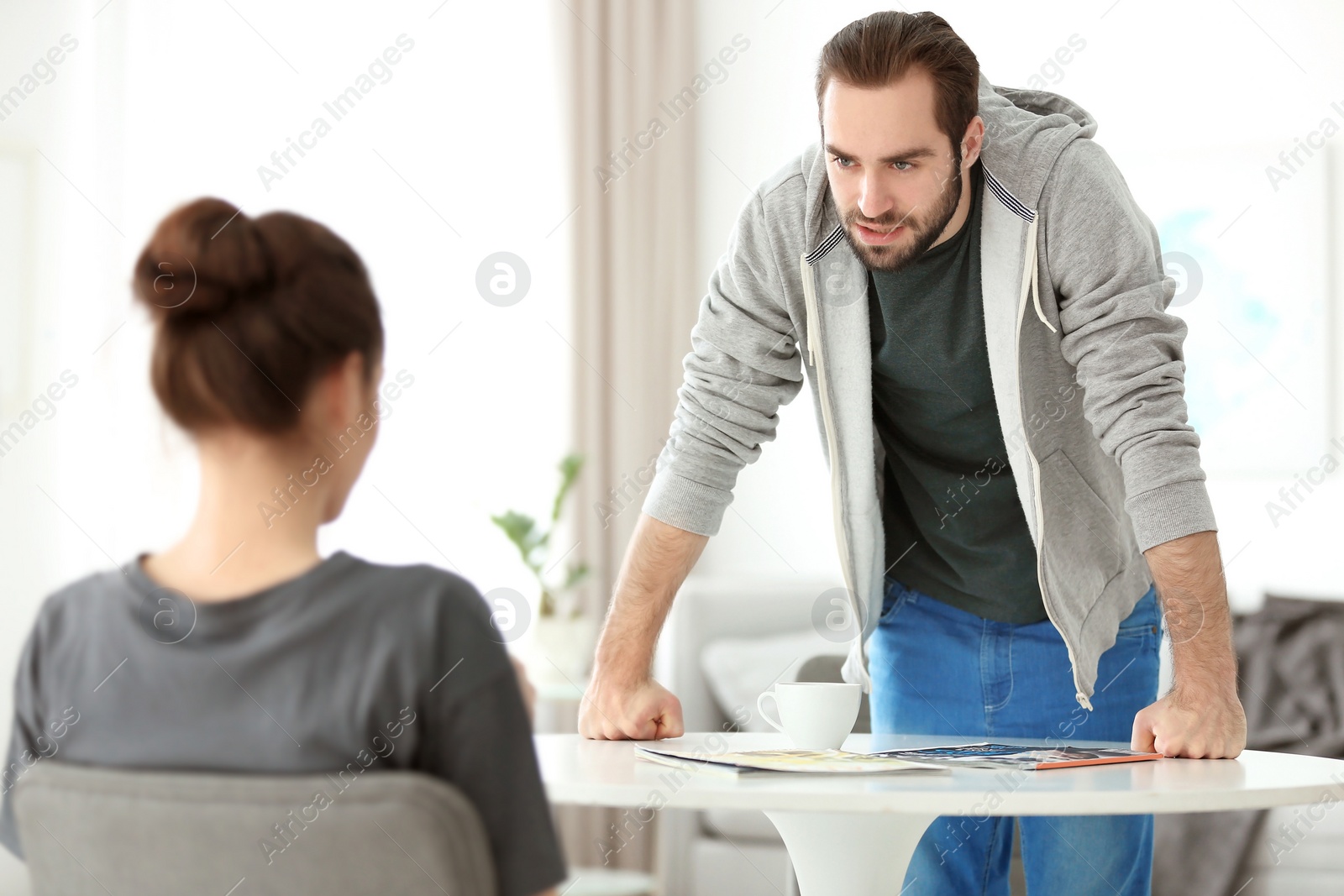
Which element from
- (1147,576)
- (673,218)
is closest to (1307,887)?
(1147,576)

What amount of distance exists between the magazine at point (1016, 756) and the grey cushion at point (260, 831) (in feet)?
1.87

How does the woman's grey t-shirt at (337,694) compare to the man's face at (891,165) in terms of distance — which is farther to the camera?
the man's face at (891,165)

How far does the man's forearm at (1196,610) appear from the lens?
1196 millimetres

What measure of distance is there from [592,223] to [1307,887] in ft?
8.65

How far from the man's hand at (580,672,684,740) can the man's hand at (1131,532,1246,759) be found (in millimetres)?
472

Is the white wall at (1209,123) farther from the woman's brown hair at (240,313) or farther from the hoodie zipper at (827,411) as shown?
the woman's brown hair at (240,313)

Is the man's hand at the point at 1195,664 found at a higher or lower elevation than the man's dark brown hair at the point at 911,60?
lower

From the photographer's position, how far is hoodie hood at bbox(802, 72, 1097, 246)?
1443 mm

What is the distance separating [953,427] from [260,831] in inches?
43.5

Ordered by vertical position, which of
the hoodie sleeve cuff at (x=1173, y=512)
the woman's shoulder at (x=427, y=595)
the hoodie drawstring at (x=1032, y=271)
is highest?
the hoodie drawstring at (x=1032, y=271)

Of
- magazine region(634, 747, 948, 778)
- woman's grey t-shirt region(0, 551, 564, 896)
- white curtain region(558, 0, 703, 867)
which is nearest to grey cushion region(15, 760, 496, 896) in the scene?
woman's grey t-shirt region(0, 551, 564, 896)

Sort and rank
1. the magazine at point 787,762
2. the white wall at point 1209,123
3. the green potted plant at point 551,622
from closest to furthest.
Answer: the magazine at point 787,762 < the white wall at point 1209,123 < the green potted plant at point 551,622

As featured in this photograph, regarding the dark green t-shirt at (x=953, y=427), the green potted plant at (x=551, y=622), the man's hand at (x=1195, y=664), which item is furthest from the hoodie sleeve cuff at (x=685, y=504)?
the green potted plant at (x=551, y=622)

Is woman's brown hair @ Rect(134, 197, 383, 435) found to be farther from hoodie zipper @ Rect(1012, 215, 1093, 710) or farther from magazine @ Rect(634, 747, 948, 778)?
hoodie zipper @ Rect(1012, 215, 1093, 710)
